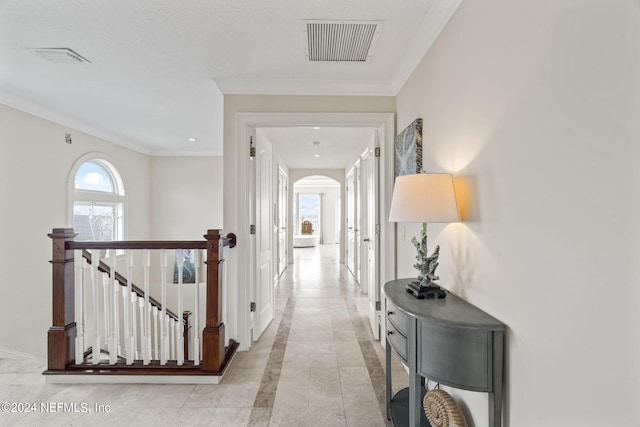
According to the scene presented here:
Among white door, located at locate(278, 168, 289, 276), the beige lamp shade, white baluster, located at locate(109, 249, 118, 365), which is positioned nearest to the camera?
the beige lamp shade

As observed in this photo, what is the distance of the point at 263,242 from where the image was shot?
3.11 m

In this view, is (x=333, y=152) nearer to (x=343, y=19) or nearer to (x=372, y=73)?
(x=372, y=73)

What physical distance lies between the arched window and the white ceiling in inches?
43.6

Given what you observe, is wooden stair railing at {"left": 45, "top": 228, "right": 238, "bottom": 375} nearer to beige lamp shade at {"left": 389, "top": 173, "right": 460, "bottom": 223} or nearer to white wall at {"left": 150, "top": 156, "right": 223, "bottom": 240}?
beige lamp shade at {"left": 389, "top": 173, "right": 460, "bottom": 223}

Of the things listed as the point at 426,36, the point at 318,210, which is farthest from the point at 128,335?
the point at 318,210

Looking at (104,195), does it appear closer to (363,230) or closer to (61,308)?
(61,308)

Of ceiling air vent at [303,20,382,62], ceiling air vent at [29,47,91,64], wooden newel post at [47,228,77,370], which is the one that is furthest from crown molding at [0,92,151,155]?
ceiling air vent at [303,20,382,62]

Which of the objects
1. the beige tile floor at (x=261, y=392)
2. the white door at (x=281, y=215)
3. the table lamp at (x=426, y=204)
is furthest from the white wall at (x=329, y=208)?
the table lamp at (x=426, y=204)

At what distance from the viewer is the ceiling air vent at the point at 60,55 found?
82.4 inches

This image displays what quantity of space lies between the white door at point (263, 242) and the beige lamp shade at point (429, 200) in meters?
1.75

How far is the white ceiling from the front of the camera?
1.69 meters

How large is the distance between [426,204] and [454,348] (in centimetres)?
61

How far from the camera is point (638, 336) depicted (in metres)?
0.68

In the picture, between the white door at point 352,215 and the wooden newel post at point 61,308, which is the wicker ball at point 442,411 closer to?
the wooden newel post at point 61,308
